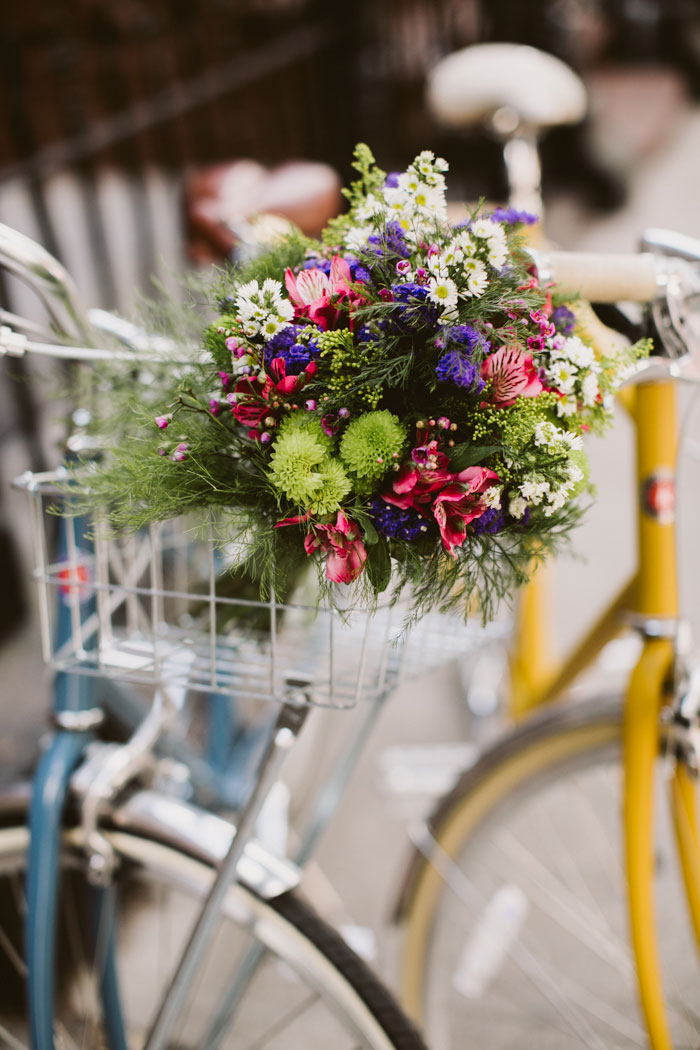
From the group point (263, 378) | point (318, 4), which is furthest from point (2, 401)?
point (318, 4)

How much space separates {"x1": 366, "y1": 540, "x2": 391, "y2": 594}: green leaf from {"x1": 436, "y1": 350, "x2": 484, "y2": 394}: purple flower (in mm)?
160

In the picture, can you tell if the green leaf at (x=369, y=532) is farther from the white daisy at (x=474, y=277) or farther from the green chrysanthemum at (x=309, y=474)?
the white daisy at (x=474, y=277)

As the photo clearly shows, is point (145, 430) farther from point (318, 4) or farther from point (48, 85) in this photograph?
point (318, 4)

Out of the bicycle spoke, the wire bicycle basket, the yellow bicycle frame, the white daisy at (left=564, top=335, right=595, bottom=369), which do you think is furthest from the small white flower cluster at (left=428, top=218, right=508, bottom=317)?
the bicycle spoke

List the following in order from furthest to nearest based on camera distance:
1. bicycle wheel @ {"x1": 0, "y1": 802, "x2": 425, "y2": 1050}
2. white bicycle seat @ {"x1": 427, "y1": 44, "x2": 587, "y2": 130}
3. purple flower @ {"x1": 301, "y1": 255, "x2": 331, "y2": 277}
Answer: white bicycle seat @ {"x1": 427, "y1": 44, "x2": 587, "y2": 130}
bicycle wheel @ {"x1": 0, "y1": 802, "x2": 425, "y2": 1050}
purple flower @ {"x1": 301, "y1": 255, "x2": 331, "y2": 277}

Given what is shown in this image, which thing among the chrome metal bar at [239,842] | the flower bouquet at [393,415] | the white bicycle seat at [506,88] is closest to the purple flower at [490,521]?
the flower bouquet at [393,415]

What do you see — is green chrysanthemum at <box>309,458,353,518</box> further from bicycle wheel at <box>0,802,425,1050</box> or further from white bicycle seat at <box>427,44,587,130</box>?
white bicycle seat at <box>427,44,587,130</box>

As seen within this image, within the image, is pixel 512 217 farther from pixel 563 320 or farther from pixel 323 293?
pixel 323 293

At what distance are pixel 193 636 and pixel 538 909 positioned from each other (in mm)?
1337

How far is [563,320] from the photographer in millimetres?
872

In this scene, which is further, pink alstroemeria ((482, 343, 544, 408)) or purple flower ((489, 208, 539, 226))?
purple flower ((489, 208, 539, 226))

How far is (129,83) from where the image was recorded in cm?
332

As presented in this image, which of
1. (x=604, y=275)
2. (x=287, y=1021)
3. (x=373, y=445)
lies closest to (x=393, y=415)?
(x=373, y=445)

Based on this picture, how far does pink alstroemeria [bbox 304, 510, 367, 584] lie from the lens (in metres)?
0.75
